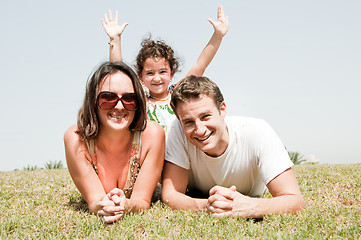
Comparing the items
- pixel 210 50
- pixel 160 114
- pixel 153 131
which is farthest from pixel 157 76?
pixel 153 131

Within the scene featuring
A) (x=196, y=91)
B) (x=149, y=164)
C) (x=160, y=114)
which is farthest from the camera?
(x=160, y=114)

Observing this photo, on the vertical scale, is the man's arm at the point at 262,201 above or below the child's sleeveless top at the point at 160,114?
below

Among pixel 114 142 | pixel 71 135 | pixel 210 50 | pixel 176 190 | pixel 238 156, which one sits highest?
pixel 210 50

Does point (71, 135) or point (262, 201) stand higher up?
point (71, 135)

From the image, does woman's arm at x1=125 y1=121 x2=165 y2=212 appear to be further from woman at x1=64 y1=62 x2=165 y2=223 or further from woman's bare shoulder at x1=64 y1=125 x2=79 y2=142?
woman's bare shoulder at x1=64 y1=125 x2=79 y2=142

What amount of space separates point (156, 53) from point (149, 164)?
3.18 m

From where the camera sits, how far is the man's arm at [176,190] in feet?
15.4

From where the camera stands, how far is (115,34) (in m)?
7.23

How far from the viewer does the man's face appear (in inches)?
181

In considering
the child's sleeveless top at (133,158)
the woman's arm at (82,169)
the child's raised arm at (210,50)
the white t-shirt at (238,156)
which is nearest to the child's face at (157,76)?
the child's raised arm at (210,50)

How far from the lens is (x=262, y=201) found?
4.41 metres

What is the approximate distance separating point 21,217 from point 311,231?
380 centimetres

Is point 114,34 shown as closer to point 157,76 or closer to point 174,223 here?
point 157,76

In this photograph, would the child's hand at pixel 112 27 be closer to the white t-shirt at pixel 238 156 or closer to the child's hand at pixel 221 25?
the child's hand at pixel 221 25
